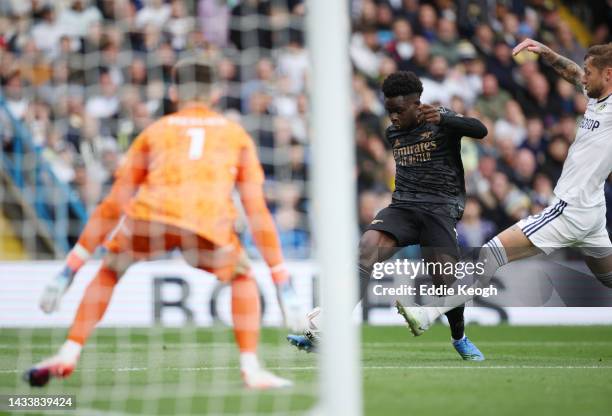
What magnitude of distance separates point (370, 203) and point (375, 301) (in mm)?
1176

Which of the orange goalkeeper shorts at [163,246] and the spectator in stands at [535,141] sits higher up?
the spectator in stands at [535,141]

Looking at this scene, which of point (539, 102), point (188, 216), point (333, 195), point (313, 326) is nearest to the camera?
point (333, 195)

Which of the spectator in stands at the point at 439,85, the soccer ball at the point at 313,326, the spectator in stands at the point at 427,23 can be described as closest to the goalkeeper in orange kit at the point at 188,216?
the soccer ball at the point at 313,326

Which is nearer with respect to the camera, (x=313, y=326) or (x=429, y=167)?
(x=313, y=326)

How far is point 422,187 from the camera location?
8.02 m

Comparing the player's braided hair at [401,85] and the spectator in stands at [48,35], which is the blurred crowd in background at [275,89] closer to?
the spectator in stands at [48,35]

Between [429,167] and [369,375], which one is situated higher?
[429,167]

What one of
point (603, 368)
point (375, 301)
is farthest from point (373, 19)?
point (603, 368)

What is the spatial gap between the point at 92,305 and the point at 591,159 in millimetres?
4053

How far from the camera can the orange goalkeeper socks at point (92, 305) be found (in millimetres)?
6000

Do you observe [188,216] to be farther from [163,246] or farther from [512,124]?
[512,124]

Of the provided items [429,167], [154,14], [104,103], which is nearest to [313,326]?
[429,167]

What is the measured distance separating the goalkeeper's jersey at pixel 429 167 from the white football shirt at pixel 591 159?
82cm

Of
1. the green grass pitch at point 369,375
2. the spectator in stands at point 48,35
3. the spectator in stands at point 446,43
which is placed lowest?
the green grass pitch at point 369,375
